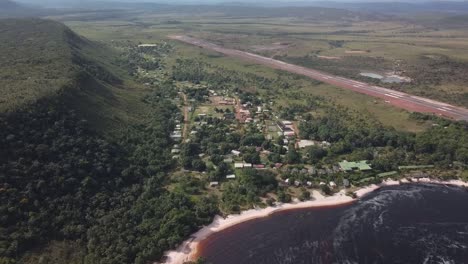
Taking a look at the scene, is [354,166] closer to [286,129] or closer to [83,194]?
[286,129]

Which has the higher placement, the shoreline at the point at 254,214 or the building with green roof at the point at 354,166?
the building with green roof at the point at 354,166

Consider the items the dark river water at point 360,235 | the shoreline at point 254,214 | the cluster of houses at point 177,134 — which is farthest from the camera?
the cluster of houses at point 177,134

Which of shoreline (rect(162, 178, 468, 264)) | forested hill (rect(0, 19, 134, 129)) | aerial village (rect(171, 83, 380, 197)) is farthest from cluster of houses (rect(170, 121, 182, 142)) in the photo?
shoreline (rect(162, 178, 468, 264))

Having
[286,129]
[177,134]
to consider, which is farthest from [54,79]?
[286,129]

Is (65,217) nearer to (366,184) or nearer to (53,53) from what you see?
(366,184)

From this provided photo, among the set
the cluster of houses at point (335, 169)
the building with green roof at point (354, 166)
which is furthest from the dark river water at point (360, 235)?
the cluster of houses at point (335, 169)

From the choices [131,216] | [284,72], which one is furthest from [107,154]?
[284,72]

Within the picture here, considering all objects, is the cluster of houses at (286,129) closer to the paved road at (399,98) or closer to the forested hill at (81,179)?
the forested hill at (81,179)

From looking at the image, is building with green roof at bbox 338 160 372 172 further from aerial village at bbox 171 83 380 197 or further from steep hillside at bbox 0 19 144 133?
steep hillside at bbox 0 19 144 133
